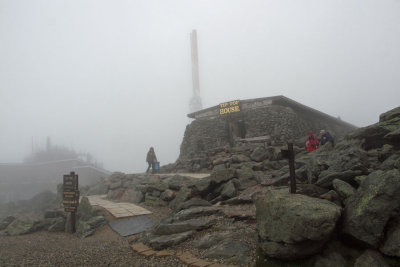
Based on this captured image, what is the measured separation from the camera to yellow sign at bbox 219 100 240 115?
1959 cm

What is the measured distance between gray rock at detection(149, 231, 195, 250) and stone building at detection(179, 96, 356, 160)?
1149 centimetres

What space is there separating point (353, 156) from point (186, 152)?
16215mm

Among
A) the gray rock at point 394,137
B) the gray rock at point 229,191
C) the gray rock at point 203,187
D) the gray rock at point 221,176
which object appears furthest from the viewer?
the gray rock at point 221,176

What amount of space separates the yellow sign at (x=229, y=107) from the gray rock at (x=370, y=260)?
16625 millimetres

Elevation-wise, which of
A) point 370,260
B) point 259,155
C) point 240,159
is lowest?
point 370,260

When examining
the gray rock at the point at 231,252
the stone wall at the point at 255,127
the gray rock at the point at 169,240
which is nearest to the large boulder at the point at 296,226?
the gray rock at the point at 231,252

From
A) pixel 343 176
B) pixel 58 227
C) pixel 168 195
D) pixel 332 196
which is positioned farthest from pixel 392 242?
pixel 58 227

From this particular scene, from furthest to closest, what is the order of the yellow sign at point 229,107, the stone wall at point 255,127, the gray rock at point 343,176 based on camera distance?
1. the yellow sign at point 229,107
2. the stone wall at point 255,127
3. the gray rock at point 343,176

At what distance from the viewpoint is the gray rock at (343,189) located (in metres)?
4.25

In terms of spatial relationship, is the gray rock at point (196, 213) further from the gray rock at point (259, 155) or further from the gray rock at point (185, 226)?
the gray rock at point (259, 155)

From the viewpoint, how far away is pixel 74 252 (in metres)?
5.68

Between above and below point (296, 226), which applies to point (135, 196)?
below

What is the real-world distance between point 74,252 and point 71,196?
340 cm

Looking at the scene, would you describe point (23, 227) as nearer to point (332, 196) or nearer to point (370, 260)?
point (332, 196)
